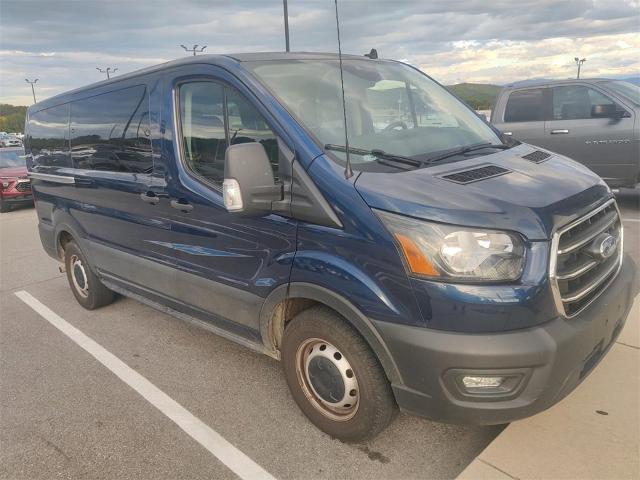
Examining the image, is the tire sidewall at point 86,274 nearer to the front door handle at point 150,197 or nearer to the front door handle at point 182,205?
the front door handle at point 150,197

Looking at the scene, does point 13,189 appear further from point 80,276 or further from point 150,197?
point 150,197

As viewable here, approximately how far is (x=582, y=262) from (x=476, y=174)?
622mm

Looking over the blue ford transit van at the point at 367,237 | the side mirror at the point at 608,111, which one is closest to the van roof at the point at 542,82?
the side mirror at the point at 608,111

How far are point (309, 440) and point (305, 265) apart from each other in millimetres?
987

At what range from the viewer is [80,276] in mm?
5121

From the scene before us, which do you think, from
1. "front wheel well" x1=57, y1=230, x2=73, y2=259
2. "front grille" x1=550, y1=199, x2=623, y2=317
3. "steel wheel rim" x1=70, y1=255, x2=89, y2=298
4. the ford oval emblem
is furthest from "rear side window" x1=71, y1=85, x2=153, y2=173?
the ford oval emblem

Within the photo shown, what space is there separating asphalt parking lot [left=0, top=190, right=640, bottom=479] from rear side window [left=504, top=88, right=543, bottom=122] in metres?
6.43

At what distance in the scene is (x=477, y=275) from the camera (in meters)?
2.19

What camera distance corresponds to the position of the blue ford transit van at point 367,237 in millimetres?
2197

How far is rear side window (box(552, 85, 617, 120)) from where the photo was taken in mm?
7730

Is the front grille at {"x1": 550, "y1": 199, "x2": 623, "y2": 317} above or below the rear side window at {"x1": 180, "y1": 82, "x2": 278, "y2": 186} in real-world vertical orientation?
below

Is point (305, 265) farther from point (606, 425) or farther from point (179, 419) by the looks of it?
point (606, 425)

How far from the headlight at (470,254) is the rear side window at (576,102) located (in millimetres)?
6495

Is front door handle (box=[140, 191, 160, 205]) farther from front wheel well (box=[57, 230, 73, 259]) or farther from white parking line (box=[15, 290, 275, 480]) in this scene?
front wheel well (box=[57, 230, 73, 259])
